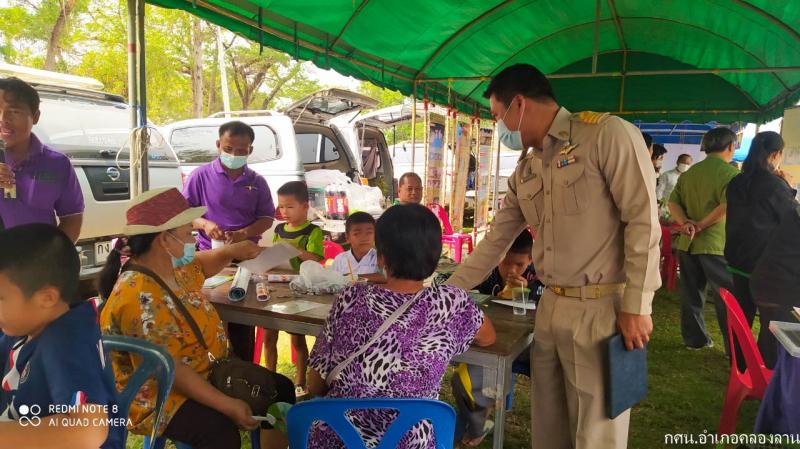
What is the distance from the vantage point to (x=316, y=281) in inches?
105

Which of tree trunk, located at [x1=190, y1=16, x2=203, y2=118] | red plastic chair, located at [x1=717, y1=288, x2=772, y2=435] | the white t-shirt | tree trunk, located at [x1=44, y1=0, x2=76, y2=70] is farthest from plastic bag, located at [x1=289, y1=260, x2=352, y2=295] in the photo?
tree trunk, located at [x1=190, y1=16, x2=203, y2=118]

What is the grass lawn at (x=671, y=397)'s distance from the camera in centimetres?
299

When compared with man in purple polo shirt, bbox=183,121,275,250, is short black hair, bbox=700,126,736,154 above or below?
above

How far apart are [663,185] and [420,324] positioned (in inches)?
273

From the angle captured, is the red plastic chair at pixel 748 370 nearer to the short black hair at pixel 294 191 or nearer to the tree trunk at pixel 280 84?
the short black hair at pixel 294 191

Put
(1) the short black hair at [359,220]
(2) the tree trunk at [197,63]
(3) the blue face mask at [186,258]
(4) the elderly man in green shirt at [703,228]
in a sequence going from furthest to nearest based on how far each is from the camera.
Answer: (2) the tree trunk at [197,63]
(4) the elderly man in green shirt at [703,228]
(1) the short black hair at [359,220]
(3) the blue face mask at [186,258]

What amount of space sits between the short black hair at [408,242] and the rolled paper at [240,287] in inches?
47.6

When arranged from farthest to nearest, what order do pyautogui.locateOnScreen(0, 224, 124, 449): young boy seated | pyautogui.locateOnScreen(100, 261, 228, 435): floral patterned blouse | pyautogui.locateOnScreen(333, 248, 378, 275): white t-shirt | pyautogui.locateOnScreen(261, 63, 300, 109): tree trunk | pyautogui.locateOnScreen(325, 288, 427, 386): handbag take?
pyautogui.locateOnScreen(261, 63, 300, 109): tree trunk, pyautogui.locateOnScreen(333, 248, 378, 275): white t-shirt, pyautogui.locateOnScreen(100, 261, 228, 435): floral patterned blouse, pyautogui.locateOnScreen(325, 288, 427, 386): handbag, pyautogui.locateOnScreen(0, 224, 124, 449): young boy seated

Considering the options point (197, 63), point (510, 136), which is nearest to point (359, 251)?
point (510, 136)

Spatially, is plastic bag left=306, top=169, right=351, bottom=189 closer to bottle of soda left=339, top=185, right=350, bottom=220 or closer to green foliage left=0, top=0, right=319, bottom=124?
bottle of soda left=339, top=185, right=350, bottom=220

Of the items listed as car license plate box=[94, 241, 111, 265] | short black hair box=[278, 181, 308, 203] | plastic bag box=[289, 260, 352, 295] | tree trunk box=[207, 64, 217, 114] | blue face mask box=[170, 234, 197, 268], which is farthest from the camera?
tree trunk box=[207, 64, 217, 114]

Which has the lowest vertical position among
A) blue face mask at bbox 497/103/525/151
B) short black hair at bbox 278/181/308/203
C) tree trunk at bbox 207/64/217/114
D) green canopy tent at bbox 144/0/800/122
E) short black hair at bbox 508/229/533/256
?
short black hair at bbox 508/229/533/256

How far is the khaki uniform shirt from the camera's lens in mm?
1764

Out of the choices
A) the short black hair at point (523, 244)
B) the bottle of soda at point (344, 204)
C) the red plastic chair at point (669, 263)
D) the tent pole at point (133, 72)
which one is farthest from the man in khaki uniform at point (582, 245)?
the red plastic chair at point (669, 263)
